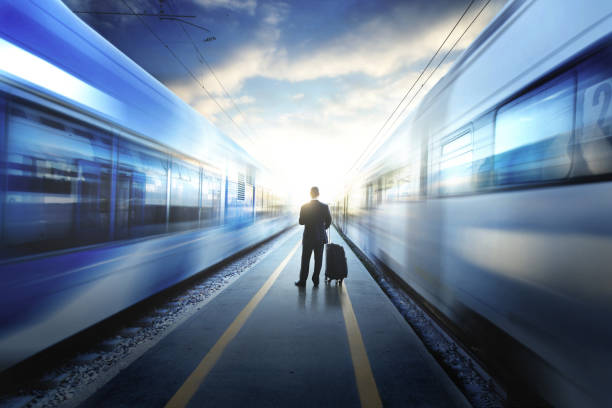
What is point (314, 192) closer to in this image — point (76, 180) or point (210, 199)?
point (210, 199)

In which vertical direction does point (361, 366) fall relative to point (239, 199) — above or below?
below

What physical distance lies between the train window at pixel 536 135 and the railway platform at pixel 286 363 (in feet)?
5.67

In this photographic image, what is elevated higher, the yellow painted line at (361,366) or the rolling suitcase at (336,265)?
the rolling suitcase at (336,265)

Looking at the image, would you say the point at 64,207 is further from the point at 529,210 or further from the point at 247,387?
the point at 529,210

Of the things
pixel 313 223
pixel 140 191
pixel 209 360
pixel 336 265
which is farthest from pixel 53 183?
pixel 336 265

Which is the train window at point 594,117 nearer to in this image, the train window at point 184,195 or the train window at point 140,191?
the train window at point 140,191

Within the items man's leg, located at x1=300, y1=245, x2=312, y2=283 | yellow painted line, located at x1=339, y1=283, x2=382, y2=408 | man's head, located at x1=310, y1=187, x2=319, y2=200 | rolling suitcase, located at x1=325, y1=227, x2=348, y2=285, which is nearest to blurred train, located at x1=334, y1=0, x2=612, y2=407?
yellow painted line, located at x1=339, y1=283, x2=382, y2=408

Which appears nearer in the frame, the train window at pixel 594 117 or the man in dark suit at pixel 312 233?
the train window at pixel 594 117

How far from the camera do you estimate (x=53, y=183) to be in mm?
2799

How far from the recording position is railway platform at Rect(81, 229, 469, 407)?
2.41 meters

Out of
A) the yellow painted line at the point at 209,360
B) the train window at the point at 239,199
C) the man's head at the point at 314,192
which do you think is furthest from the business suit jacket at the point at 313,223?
the train window at the point at 239,199

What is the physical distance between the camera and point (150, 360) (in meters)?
2.96

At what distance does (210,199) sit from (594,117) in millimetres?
5824

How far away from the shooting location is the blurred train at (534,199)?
1774 millimetres
